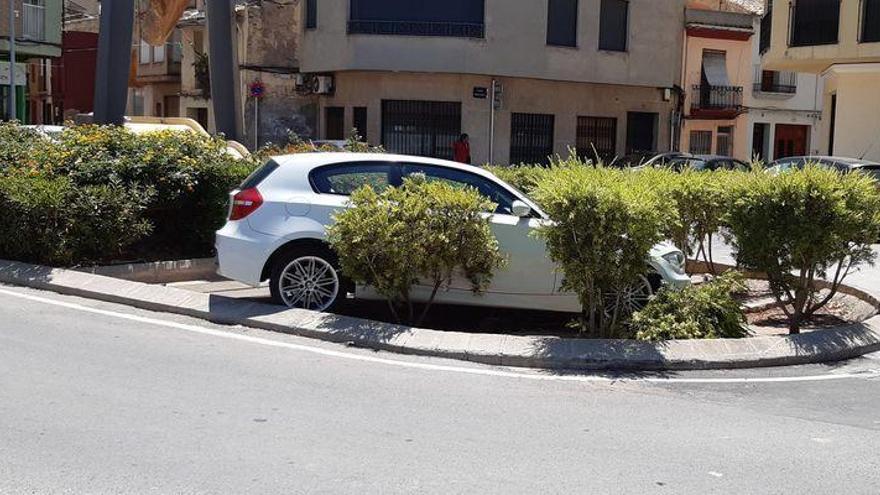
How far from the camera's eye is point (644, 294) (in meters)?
9.64

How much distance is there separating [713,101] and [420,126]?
1444 centimetres

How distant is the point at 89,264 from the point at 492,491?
790 cm

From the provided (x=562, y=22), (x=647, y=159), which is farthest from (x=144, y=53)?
(x=647, y=159)

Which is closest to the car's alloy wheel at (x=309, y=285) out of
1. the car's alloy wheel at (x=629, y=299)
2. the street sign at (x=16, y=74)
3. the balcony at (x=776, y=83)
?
the car's alloy wheel at (x=629, y=299)

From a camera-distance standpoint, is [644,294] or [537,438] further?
[644,294]

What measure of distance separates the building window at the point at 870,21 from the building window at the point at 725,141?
1506cm

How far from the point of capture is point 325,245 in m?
9.56

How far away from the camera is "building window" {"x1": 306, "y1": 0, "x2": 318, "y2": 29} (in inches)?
1280

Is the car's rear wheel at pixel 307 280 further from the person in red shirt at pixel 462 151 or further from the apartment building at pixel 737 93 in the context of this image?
the apartment building at pixel 737 93

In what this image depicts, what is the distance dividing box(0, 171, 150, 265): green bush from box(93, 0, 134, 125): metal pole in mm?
6037

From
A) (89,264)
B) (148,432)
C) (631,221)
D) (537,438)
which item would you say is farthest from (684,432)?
(89,264)

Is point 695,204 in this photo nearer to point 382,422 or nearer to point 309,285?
point 309,285

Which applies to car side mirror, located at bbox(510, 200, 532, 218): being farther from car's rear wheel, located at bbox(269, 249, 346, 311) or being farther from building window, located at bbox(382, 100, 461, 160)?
building window, located at bbox(382, 100, 461, 160)

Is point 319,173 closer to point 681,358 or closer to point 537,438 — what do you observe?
point 681,358
